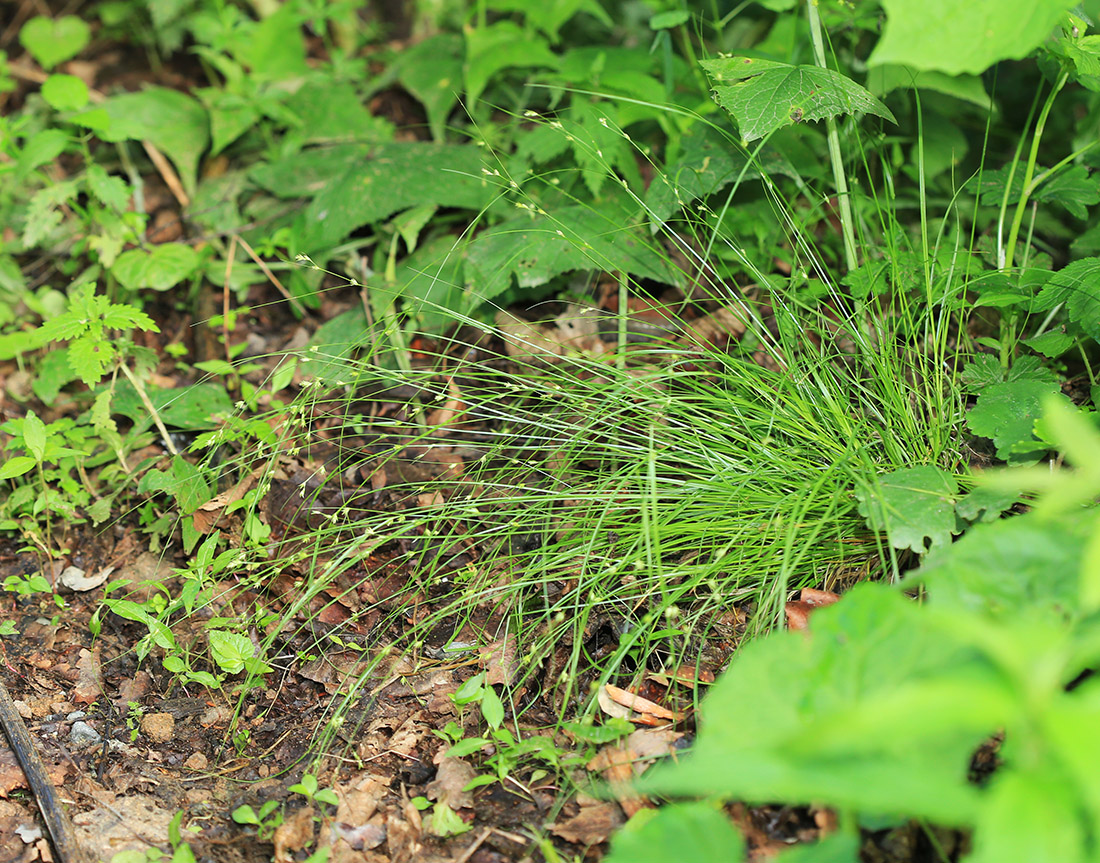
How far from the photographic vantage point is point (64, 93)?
2250 mm

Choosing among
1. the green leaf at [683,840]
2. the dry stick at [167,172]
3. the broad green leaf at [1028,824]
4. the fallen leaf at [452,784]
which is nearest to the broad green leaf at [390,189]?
the dry stick at [167,172]

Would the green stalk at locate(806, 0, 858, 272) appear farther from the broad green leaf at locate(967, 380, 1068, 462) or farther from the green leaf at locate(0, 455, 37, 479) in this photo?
the green leaf at locate(0, 455, 37, 479)

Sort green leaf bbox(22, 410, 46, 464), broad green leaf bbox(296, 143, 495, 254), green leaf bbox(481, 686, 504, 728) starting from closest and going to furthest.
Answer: green leaf bbox(481, 686, 504, 728)
green leaf bbox(22, 410, 46, 464)
broad green leaf bbox(296, 143, 495, 254)

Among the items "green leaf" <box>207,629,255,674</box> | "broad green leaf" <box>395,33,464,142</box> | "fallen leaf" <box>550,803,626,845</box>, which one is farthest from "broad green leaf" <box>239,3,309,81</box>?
"fallen leaf" <box>550,803,626,845</box>

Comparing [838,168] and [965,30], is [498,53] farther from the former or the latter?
[965,30]

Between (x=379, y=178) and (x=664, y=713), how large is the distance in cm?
165

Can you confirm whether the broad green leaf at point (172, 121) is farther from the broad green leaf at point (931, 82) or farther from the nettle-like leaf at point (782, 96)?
the broad green leaf at point (931, 82)

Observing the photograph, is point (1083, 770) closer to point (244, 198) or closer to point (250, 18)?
point (244, 198)

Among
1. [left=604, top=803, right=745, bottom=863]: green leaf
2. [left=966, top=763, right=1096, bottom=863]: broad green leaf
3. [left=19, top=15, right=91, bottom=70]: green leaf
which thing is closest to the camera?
[left=966, top=763, right=1096, bottom=863]: broad green leaf

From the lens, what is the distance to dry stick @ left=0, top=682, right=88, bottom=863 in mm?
1259

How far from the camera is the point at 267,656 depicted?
1.61 meters

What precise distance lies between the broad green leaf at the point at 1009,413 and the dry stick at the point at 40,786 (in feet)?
5.60

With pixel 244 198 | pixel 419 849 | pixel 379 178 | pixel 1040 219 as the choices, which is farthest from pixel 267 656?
pixel 1040 219

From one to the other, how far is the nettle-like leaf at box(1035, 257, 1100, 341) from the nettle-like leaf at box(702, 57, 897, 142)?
1.55ft
